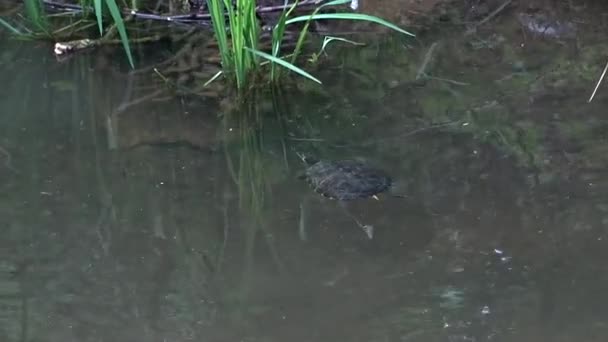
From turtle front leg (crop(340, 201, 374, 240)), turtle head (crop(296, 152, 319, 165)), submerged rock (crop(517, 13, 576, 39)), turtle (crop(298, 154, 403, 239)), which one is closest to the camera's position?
turtle front leg (crop(340, 201, 374, 240))

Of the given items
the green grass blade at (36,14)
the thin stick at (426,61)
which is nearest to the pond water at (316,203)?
the thin stick at (426,61)

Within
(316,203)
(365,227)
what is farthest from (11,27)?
(365,227)

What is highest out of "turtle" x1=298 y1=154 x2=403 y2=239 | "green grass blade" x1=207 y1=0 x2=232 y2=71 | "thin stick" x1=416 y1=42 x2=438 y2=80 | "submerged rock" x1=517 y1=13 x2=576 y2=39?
"green grass blade" x1=207 y1=0 x2=232 y2=71

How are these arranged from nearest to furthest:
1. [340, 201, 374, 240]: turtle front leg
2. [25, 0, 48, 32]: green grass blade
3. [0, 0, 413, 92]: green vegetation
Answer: [340, 201, 374, 240]: turtle front leg
[0, 0, 413, 92]: green vegetation
[25, 0, 48, 32]: green grass blade

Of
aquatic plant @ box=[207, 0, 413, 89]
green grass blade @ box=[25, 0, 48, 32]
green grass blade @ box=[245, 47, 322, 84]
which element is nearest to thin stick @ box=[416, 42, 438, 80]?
aquatic plant @ box=[207, 0, 413, 89]

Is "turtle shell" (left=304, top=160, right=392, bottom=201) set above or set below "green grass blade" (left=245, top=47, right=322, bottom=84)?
below

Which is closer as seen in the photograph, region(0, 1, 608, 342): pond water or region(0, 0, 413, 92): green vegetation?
region(0, 1, 608, 342): pond water

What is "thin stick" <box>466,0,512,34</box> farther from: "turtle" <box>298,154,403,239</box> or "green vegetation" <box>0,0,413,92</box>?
"turtle" <box>298,154,403,239</box>

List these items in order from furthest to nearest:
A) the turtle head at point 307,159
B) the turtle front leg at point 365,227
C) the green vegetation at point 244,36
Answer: the green vegetation at point 244,36 < the turtle head at point 307,159 < the turtle front leg at point 365,227

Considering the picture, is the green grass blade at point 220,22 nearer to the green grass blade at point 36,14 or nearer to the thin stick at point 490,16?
the green grass blade at point 36,14

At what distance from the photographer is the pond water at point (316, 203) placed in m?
2.24

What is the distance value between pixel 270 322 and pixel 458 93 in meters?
1.51

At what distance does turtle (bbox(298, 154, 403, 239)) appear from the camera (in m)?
2.70

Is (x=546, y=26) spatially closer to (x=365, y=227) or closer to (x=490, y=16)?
(x=490, y=16)
